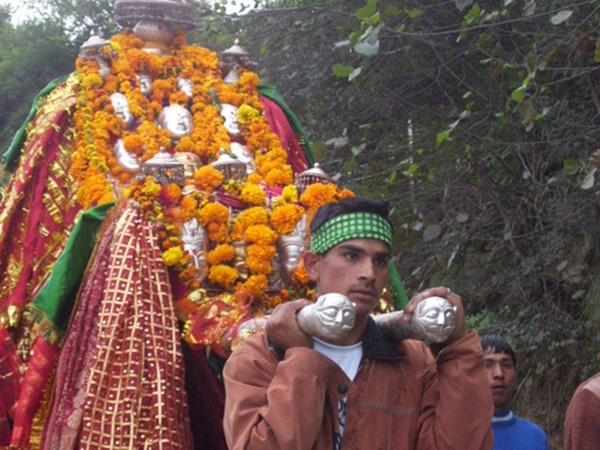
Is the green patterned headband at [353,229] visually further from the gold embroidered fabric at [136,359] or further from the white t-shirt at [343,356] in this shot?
the gold embroidered fabric at [136,359]

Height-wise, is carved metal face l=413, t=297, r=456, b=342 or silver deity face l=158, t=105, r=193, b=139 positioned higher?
silver deity face l=158, t=105, r=193, b=139

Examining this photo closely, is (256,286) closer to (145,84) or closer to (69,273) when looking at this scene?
(69,273)

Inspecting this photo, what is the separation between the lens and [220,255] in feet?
14.1

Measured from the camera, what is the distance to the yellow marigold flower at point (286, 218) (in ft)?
14.3

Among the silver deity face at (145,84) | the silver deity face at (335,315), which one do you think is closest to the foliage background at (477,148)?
the silver deity face at (145,84)

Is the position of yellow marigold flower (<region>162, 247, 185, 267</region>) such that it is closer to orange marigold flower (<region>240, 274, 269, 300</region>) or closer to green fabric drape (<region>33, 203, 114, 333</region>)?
orange marigold flower (<region>240, 274, 269, 300</region>)

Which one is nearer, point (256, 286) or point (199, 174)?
point (256, 286)

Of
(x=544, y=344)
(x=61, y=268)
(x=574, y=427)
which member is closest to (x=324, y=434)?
→ (x=574, y=427)

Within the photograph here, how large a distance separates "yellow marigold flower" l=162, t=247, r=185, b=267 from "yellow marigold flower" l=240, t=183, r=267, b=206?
0.40 meters

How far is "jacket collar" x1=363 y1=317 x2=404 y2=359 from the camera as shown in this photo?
2.94 m

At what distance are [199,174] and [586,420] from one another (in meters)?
1.92

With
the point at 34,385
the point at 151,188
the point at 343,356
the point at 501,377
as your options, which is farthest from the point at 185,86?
the point at 343,356

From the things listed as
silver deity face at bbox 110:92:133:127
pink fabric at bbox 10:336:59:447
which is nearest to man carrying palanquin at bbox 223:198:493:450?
pink fabric at bbox 10:336:59:447

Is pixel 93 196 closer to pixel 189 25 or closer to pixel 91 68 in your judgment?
pixel 91 68
